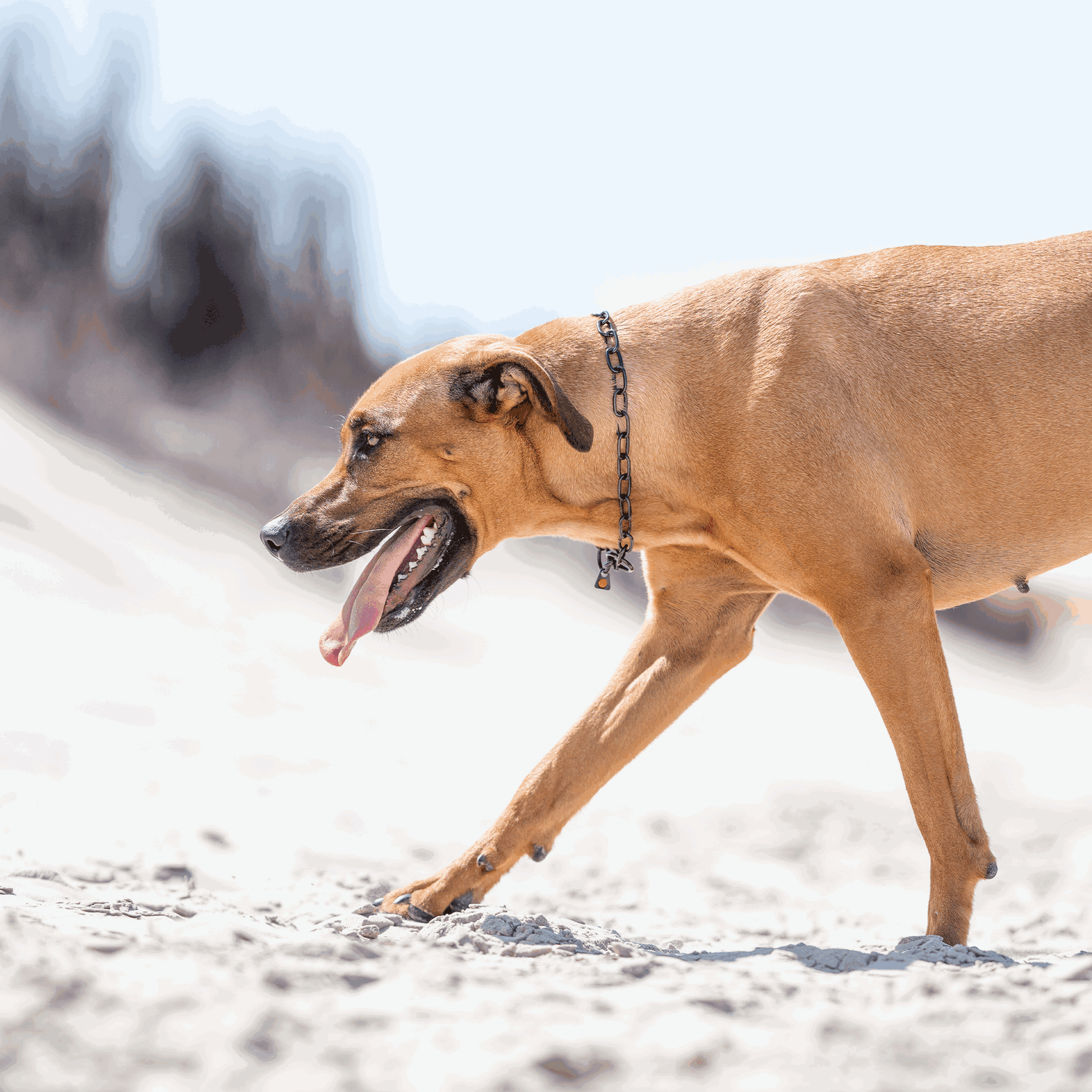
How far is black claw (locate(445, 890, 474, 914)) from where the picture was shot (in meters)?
3.72

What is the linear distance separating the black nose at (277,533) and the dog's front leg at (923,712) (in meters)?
1.91

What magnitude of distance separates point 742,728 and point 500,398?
5.62m

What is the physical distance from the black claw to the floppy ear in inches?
66.0

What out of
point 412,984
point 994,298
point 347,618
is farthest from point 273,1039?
point 994,298

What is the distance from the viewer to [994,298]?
362cm

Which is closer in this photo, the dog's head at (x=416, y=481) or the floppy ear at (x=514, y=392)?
the floppy ear at (x=514, y=392)

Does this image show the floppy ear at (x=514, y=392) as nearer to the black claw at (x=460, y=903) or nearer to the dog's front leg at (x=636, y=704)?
the dog's front leg at (x=636, y=704)

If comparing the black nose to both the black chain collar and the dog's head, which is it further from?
the black chain collar

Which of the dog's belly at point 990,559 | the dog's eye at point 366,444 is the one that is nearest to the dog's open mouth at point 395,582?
the dog's eye at point 366,444

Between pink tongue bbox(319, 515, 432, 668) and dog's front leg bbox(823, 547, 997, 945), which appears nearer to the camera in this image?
dog's front leg bbox(823, 547, 997, 945)

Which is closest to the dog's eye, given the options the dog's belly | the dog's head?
the dog's head

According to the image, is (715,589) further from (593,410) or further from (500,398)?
(500,398)

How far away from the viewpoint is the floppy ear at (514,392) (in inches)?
138

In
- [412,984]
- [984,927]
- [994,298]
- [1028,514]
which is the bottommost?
[984,927]
